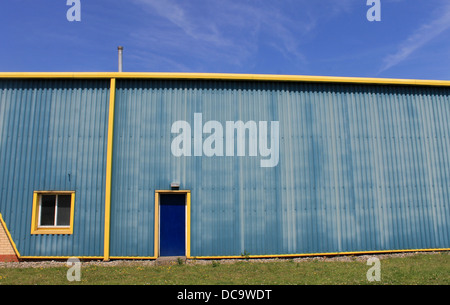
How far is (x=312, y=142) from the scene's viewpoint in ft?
40.3

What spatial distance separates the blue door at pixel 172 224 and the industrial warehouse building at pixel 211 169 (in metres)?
0.04

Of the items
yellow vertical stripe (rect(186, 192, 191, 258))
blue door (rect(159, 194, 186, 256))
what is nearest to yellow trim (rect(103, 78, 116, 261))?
blue door (rect(159, 194, 186, 256))

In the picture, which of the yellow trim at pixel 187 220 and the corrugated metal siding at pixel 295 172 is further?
the corrugated metal siding at pixel 295 172

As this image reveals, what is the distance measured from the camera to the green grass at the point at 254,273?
852 cm

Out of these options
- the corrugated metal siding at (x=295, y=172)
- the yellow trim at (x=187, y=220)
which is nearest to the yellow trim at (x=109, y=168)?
the corrugated metal siding at (x=295, y=172)

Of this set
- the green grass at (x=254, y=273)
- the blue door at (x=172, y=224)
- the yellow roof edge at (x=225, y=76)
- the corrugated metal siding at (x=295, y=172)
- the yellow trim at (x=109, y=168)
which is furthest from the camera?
the yellow roof edge at (x=225, y=76)

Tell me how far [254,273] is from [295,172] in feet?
14.1

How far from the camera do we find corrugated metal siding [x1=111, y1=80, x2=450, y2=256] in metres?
11.6

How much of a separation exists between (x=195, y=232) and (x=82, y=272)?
12.9 ft

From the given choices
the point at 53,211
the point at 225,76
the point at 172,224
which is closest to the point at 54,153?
the point at 53,211

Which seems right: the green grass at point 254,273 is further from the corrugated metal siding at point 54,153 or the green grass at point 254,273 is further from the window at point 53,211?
the window at point 53,211

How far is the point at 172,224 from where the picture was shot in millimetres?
11586

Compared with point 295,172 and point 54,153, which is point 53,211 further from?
point 295,172

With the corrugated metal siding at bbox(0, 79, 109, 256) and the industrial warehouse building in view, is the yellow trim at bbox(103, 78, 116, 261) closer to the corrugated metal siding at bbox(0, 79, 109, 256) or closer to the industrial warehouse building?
the industrial warehouse building
